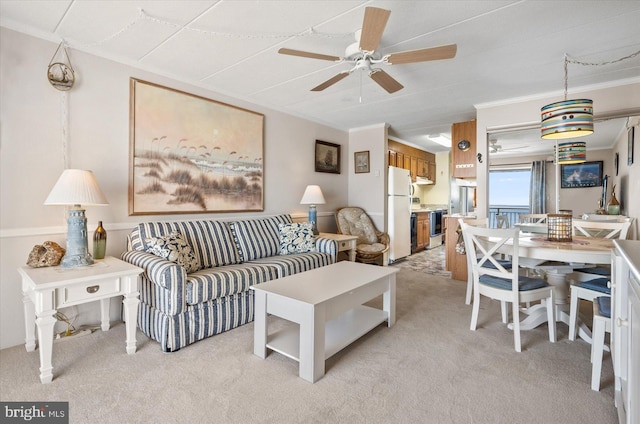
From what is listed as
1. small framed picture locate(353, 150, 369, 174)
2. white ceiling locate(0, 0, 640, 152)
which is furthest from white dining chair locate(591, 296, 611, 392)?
small framed picture locate(353, 150, 369, 174)

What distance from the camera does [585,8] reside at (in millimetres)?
1997

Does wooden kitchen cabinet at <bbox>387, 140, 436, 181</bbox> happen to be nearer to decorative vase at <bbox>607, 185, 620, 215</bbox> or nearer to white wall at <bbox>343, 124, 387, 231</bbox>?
white wall at <bbox>343, 124, 387, 231</bbox>

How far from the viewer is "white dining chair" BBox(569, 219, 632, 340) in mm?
2100

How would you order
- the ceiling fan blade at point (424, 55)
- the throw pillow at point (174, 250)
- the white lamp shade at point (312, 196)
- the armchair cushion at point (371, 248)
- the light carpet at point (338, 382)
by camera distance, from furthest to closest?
the armchair cushion at point (371, 248)
the white lamp shade at point (312, 196)
the throw pillow at point (174, 250)
the ceiling fan blade at point (424, 55)
the light carpet at point (338, 382)

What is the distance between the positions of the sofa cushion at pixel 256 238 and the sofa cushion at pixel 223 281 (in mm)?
544

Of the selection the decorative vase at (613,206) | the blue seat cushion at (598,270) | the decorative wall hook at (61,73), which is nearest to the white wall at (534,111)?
the decorative vase at (613,206)

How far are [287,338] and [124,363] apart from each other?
1.09m

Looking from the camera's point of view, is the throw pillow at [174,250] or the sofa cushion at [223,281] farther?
the throw pillow at [174,250]

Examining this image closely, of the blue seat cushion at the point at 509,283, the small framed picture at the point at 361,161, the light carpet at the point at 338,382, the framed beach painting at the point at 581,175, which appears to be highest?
the small framed picture at the point at 361,161

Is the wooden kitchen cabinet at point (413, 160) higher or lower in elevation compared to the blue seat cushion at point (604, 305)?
higher

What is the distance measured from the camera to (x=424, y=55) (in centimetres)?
211

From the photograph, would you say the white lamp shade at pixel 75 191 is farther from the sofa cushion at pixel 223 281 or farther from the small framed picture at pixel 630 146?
the small framed picture at pixel 630 146

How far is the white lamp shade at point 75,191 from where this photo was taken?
212cm

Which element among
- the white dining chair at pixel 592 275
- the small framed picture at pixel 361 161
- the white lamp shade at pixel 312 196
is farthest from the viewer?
the small framed picture at pixel 361 161
